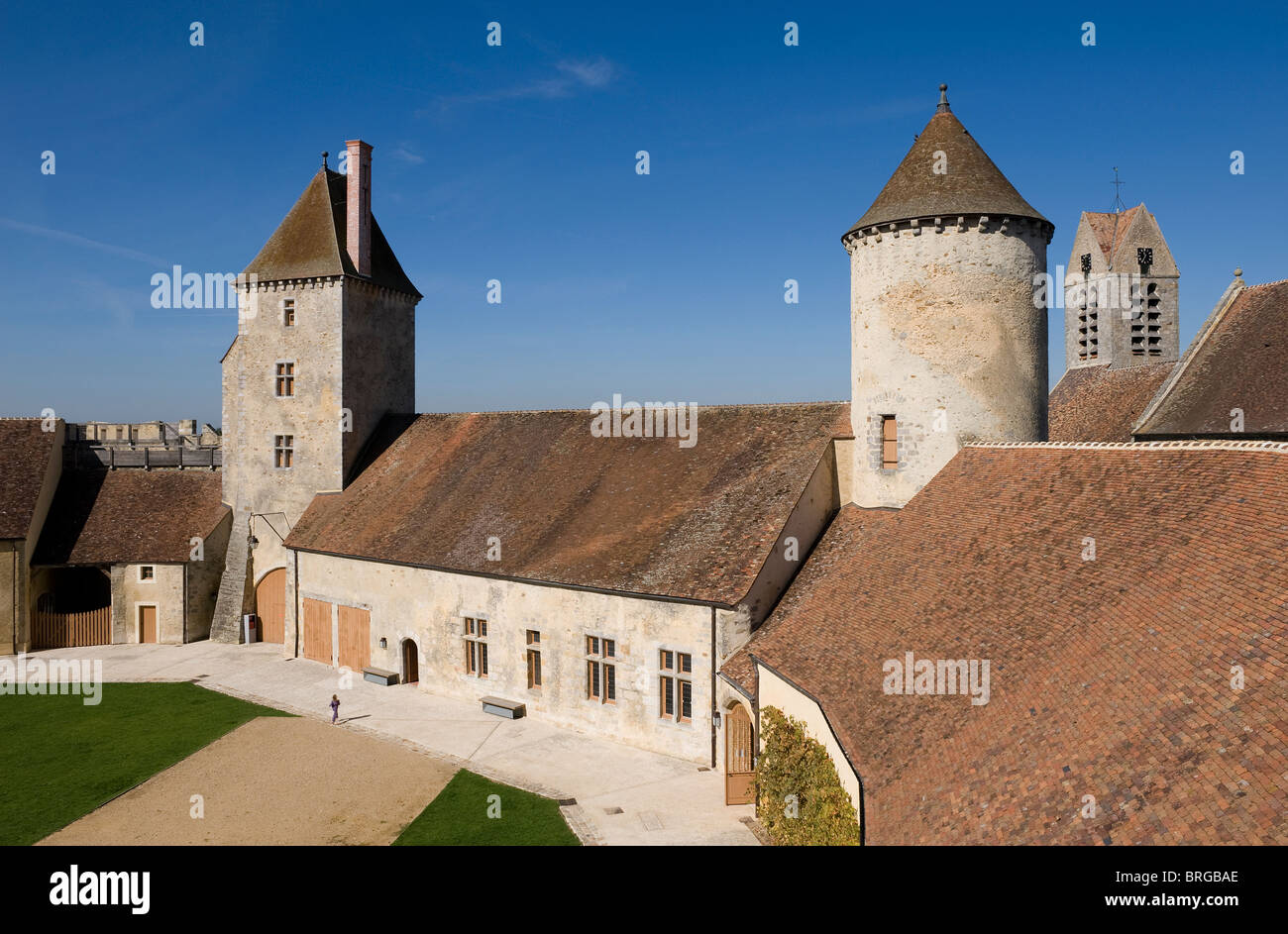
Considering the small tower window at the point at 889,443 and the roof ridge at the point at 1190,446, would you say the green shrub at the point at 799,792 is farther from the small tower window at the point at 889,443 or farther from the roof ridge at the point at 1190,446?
the small tower window at the point at 889,443

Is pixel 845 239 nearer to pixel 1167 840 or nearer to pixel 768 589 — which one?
pixel 768 589

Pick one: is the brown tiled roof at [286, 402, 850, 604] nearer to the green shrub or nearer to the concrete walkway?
the green shrub

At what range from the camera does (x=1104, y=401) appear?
121 feet

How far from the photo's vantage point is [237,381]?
33375 mm

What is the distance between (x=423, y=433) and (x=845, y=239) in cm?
1855

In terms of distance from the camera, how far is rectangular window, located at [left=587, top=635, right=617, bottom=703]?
823 inches

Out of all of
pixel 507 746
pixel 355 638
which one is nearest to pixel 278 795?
pixel 507 746

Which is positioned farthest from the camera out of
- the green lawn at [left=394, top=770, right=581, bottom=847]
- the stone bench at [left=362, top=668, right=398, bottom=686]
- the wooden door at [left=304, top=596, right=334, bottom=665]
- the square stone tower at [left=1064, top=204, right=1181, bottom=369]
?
the square stone tower at [left=1064, top=204, right=1181, bottom=369]

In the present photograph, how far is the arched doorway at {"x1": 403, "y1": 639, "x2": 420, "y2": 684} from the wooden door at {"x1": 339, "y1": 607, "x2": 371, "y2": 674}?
176 centimetres

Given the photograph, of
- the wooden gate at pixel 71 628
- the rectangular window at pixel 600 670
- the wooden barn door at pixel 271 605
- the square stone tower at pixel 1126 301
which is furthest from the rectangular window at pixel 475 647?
the square stone tower at pixel 1126 301

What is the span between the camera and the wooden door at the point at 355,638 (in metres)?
27.5

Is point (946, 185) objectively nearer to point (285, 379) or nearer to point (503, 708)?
point (503, 708)

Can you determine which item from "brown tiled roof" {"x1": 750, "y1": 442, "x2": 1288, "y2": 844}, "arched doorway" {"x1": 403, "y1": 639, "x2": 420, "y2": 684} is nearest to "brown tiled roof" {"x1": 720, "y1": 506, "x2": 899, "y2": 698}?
"brown tiled roof" {"x1": 750, "y1": 442, "x2": 1288, "y2": 844}

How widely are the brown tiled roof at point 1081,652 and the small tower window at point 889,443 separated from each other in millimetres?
3893
